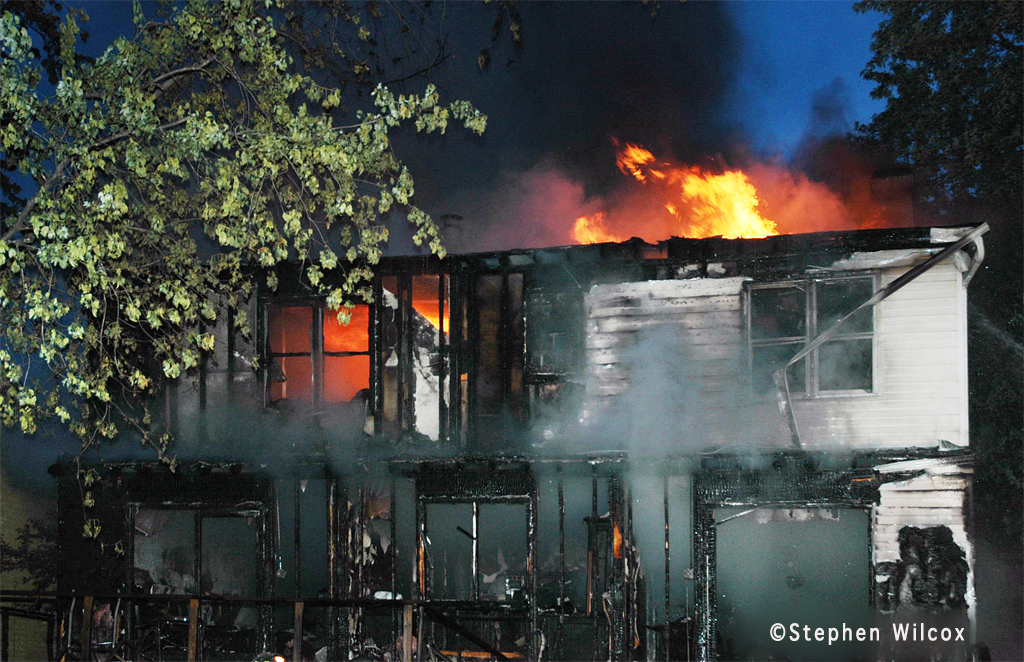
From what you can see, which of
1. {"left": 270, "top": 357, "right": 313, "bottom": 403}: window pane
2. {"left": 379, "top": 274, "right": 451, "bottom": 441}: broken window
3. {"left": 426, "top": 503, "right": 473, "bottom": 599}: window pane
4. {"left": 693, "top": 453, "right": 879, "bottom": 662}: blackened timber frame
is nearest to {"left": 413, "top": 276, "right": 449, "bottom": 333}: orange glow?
{"left": 379, "top": 274, "right": 451, "bottom": 441}: broken window

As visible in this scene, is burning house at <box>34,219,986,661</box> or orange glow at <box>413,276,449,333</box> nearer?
burning house at <box>34,219,986,661</box>

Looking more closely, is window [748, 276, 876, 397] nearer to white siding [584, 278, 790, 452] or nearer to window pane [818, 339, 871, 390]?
window pane [818, 339, 871, 390]

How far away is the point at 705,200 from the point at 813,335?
9.49 meters

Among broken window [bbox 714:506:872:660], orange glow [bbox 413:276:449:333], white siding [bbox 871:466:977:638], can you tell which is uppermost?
orange glow [bbox 413:276:449:333]

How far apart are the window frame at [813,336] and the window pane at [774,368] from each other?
0.17 ft

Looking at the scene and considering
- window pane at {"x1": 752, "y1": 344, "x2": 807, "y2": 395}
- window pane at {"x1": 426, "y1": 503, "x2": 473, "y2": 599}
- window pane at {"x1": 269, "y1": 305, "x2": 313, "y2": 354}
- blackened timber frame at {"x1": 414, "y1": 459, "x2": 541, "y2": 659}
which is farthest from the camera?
window pane at {"x1": 269, "y1": 305, "x2": 313, "y2": 354}

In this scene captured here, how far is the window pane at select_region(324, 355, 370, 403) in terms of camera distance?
18188 mm

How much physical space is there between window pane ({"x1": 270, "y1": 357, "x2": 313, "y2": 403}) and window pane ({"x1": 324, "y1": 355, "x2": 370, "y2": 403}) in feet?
9.51

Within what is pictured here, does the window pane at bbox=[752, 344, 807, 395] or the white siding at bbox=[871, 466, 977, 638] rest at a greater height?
the window pane at bbox=[752, 344, 807, 395]

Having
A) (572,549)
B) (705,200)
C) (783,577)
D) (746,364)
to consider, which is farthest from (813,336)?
(705,200)

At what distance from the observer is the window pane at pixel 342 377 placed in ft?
59.7

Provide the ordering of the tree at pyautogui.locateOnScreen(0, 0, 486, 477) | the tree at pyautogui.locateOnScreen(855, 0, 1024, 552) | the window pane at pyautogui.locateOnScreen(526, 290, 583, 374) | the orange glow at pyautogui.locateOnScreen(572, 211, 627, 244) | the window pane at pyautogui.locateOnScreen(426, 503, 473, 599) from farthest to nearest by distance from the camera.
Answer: the orange glow at pyautogui.locateOnScreen(572, 211, 627, 244), the tree at pyautogui.locateOnScreen(855, 0, 1024, 552), the window pane at pyautogui.locateOnScreen(526, 290, 583, 374), the window pane at pyautogui.locateOnScreen(426, 503, 473, 599), the tree at pyautogui.locateOnScreen(0, 0, 486, 477)

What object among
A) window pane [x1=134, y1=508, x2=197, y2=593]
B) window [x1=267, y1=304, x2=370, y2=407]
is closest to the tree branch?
window [x1=267, y1=304, x2=370, y2=407]

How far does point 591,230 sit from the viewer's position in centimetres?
2572
